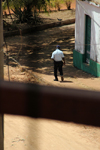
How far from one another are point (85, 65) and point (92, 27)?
4.75 feet

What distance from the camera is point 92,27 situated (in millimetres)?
8562

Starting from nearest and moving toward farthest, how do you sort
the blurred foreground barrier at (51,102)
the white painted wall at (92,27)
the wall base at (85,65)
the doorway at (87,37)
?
the blurred foreground barrier at (51,102), the white painted wall at (92,27), the wall base at (85,65), the doorway at (87,37)

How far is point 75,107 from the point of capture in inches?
26.0

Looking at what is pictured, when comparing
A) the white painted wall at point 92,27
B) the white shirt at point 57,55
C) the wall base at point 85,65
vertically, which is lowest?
the wall base at point 85,65

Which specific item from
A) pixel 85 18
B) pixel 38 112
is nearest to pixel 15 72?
pixel 85 18

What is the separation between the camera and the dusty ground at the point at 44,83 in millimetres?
3910

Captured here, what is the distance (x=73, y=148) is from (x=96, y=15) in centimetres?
542

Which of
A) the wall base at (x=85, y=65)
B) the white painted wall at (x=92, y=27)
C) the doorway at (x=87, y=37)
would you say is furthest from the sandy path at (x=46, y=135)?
the doorway at (x=87, y=37)

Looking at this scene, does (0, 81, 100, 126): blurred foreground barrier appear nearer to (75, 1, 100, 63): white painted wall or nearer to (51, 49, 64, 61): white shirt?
(51, 49, 64, 61): white shirt

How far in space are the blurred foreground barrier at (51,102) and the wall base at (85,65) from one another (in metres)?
7.81

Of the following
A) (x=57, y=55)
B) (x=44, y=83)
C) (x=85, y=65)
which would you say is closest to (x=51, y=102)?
(x=44, y=83)

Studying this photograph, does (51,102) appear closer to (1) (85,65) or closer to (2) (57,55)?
(2) (57,55)

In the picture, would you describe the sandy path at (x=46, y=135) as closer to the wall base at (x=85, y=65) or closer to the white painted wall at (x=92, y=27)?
the wall base at (x=85, y=65)

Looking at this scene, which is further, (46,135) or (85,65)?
(85,65)
